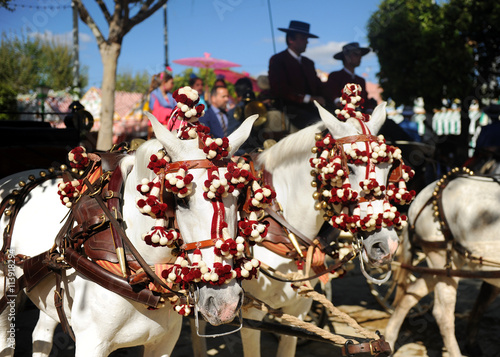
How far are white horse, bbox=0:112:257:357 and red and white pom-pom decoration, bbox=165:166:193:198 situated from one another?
60 millimetres

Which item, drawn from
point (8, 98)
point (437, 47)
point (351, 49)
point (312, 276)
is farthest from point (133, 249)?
point (8, 98)

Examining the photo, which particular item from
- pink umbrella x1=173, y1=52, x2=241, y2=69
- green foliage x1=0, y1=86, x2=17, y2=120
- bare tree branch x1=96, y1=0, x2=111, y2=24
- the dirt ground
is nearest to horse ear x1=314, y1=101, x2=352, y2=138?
the dirt ground

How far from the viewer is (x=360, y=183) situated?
2.94 metres

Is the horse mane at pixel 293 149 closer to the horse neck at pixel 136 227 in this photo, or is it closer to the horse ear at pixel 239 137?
the horse ear at pixel 239 137

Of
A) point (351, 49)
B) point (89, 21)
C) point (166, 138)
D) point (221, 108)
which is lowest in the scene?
point (166, 138)

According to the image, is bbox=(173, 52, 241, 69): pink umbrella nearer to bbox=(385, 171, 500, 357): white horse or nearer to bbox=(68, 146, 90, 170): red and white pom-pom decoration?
bbox=(385, 171, 500, 357): white horse

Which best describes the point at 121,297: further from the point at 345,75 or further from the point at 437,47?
the point at 437,47

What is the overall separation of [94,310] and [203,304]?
666 mm

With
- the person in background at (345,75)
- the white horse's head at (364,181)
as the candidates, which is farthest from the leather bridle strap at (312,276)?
the person in background at (345,75)

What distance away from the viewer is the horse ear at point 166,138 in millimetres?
2064

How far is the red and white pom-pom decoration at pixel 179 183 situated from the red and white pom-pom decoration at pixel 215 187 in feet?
0.24

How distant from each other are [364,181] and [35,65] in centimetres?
3061

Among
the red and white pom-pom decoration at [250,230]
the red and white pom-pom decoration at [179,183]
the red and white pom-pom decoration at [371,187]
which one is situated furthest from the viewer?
the red and white pom-pom decoration at [371,187]

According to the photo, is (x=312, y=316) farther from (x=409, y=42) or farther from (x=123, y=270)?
(x=409, y=42)
